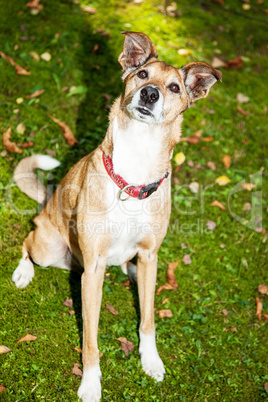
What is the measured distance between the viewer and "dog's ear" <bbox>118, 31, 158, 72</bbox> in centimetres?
362

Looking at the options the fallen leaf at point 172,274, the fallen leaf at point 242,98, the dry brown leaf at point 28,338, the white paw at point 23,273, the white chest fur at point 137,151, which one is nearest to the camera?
the white chest fur at point 137,151

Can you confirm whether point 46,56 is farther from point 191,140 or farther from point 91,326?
point 91,326

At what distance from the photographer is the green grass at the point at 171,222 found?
3.86 m

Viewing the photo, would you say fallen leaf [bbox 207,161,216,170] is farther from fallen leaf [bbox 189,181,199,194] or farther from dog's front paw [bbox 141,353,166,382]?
dog's front paw [bbox 141,353,166,382]

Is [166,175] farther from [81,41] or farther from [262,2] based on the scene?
[262,2]

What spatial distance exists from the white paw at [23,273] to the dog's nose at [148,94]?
2129 mm

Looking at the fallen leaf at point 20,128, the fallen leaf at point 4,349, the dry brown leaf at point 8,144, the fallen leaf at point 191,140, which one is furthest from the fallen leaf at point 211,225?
the fallen leaf at point 4,349

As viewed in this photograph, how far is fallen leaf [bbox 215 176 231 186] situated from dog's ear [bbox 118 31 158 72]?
262 cm

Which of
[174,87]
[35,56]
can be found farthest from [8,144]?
[174,87]

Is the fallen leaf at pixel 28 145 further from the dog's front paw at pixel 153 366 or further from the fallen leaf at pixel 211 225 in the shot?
the dog's front paw at pixel 153 366

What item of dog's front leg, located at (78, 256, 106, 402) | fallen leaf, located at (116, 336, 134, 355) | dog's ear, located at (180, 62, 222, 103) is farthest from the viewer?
fallen leaf, located at (116, 336, 134, 355)

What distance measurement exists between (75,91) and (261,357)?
4.24 m

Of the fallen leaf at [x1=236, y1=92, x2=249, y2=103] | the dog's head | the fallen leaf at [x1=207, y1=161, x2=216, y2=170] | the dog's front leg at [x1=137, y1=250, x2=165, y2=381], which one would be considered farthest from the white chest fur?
the fallen leaf at [x1=236, y1=92, x2=249, y2=103]

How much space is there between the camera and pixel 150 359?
3.90 meters
